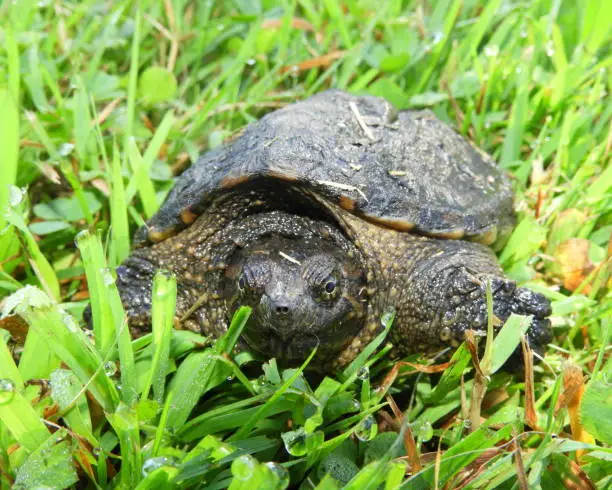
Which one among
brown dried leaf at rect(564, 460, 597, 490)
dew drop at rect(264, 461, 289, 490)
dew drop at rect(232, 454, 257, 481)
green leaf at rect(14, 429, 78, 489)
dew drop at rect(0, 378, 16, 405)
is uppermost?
dew drop at rect(0, 378, 16, 405)

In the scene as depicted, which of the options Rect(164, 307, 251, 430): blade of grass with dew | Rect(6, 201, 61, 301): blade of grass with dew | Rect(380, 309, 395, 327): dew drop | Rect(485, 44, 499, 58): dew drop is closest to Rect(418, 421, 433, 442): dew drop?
Rect(380, 309, 395, 327): dew drop

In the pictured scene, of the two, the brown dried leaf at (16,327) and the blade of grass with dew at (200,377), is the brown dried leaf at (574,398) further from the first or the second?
the brown dried leaf at (16,327)

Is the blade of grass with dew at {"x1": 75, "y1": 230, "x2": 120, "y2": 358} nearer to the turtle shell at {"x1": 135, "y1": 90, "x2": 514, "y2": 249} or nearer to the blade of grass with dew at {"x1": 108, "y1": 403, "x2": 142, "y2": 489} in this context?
the blade of grass with dew at {"x1": 108, "y1": 403, "x2": 142, "y2": 489}

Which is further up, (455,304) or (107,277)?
(107,277)

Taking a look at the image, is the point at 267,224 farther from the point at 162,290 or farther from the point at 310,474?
the point at 310,474

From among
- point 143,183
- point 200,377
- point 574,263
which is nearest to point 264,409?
point 200,377

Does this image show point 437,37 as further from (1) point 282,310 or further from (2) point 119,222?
(1) point 282,310

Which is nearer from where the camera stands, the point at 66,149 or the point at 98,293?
the point at 98,293
